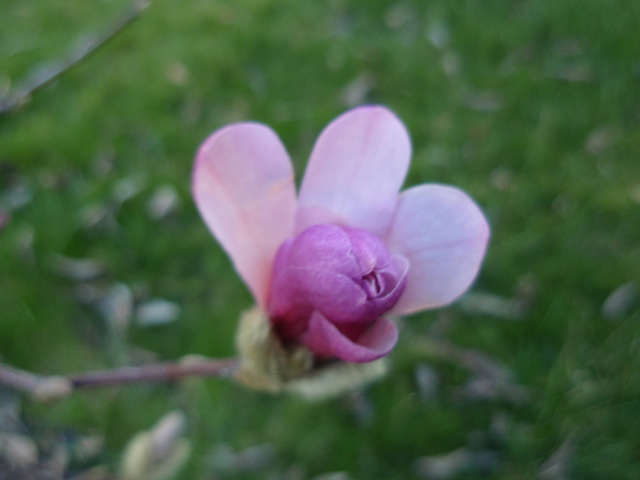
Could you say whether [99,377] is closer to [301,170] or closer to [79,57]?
[79,57]

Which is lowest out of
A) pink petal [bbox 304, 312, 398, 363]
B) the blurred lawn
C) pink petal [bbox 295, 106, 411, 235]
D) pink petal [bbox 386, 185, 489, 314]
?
the blurred lawn

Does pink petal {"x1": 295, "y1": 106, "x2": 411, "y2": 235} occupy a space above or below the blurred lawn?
above

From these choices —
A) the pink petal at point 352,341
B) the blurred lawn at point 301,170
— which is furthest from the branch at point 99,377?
the blurred lawn at point 301,170

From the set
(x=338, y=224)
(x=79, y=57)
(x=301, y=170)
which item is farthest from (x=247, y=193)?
(x=301, y=170)

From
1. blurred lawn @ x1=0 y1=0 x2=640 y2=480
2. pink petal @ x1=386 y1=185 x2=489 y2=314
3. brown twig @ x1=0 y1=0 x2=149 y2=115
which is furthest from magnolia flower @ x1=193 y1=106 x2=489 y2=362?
blurred lawn @ x1=0 y1=0 x2=640 y2=480

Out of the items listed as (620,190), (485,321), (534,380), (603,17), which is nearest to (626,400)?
(534,380)

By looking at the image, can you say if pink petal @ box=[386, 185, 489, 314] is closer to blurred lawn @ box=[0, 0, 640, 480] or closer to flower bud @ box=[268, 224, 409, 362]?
flower bud @ box=[268, 224, 409, 362]

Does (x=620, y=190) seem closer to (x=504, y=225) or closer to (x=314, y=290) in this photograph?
(x=504, y=225)
